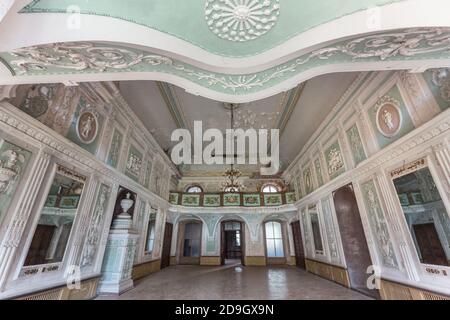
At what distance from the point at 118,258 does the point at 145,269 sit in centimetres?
207

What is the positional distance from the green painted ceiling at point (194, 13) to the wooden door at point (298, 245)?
320 inches

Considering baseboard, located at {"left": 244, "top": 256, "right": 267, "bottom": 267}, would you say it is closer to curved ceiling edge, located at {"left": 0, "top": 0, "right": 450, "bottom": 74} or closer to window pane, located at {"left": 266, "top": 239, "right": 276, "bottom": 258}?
window pane, located at {"left": 266, "top": 239, "right": 276, "bottom": 258}

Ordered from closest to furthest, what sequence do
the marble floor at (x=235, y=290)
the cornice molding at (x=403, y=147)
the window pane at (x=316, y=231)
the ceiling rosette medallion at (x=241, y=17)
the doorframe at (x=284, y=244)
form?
the ceiling rosette medallion at (x=241, y=17) → the cornice molding at (x=403, y=147) → the marble floor at (x=235, y=290) → the window pane at (x=316, y=231) → the doorframe at (x=284, y=244)

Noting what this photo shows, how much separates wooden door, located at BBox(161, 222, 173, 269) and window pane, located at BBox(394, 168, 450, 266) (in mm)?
7941

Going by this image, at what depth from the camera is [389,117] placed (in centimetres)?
357

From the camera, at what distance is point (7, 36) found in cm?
147

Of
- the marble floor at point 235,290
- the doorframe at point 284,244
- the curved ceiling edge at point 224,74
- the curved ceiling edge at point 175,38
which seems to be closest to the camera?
the curved ceiling edge at point 175,38

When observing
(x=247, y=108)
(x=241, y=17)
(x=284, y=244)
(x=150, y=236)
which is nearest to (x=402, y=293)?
(x=241, y=17)

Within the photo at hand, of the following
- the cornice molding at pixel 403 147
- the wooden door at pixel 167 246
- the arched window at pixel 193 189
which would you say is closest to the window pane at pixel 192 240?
the wooden door at pixel 167 246

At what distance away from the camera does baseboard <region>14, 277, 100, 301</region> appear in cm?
279

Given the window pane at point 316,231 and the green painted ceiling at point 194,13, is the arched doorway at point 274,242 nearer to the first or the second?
the window pane at point 316,231

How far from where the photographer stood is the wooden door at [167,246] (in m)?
8.08

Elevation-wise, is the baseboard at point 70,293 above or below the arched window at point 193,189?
below

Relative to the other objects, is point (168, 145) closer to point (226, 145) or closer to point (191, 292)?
point (226, 145)
